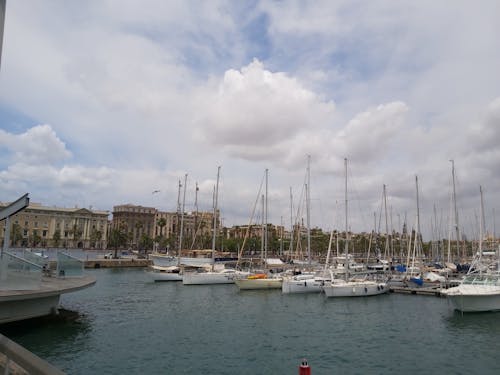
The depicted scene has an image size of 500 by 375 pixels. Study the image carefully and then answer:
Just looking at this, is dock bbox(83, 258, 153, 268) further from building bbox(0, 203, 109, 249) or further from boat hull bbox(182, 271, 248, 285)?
building bbox(0, 203, 109, 249)

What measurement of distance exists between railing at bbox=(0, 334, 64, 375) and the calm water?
12.6 meters

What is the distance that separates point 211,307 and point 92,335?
47.8 ft

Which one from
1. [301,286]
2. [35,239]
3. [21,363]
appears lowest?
[301,286]

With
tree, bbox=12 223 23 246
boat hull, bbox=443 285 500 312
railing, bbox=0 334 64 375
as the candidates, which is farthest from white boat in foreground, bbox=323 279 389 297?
tree, bbox=12 223 23 246

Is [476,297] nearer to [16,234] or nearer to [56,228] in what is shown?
[16,234]

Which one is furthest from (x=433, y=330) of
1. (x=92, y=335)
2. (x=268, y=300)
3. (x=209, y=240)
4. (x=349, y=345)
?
(x=209, y=240)

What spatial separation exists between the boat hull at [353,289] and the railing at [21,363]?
135 ft

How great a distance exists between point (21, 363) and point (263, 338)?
20.9 meters

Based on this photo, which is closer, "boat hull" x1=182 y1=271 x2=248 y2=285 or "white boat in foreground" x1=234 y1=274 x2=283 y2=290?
"white boat in foreground" x1=234 y1=274 x2=283 y2=290

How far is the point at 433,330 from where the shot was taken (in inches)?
1140

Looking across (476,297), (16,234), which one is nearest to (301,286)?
(476,297)

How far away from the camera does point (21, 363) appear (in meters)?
6.69

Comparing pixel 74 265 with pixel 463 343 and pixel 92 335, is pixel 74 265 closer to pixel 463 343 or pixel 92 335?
Result: pixel 92 335

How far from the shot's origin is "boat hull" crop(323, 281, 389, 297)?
45.2m
